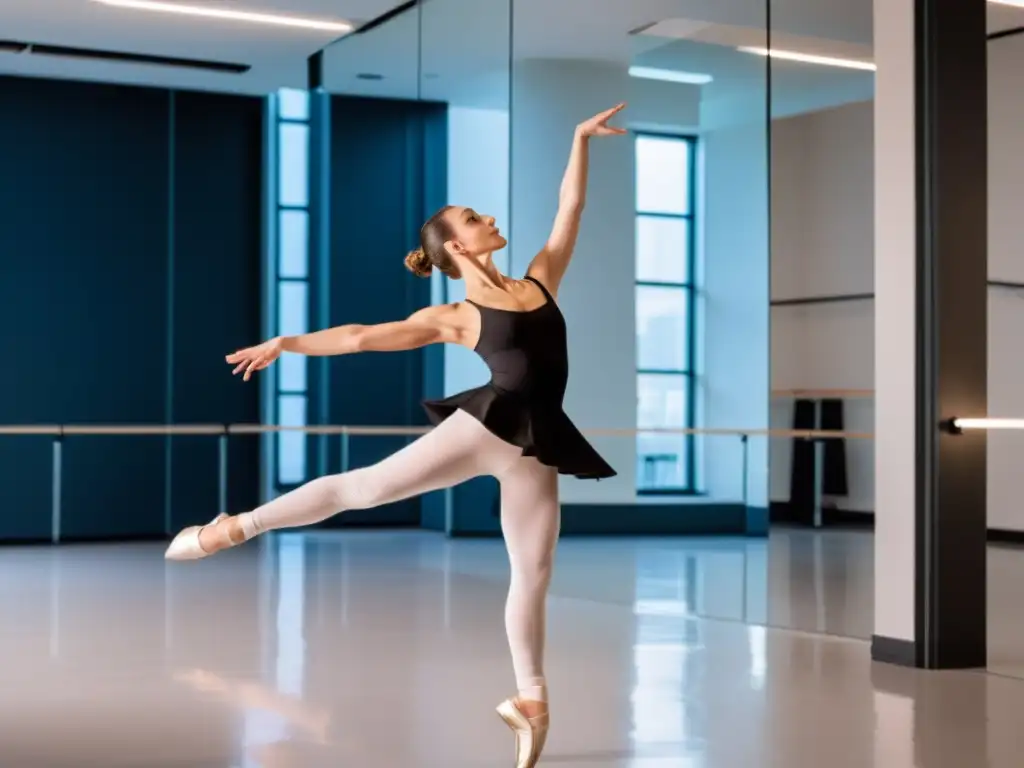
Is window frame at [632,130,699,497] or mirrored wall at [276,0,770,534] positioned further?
window frame at [632,130,699,497]

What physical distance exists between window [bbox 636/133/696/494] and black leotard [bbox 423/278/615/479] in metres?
3.40

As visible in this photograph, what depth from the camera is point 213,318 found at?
11023 millimetres

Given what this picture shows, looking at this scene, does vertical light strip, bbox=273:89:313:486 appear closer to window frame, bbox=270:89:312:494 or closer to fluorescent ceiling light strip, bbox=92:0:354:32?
window frame, bbox=270:89:312:494

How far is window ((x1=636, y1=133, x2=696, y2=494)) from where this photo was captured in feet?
22.5

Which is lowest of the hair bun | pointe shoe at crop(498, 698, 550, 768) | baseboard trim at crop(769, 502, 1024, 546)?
pointe shoe at crop(498, 698, 550, 768)

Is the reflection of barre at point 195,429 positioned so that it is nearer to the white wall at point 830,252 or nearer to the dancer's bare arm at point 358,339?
the white wall at point 830,252

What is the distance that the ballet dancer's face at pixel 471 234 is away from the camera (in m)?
3.60

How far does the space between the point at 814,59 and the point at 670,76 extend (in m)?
0.86

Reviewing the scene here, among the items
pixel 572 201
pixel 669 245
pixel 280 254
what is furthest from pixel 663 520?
pixel 280 254

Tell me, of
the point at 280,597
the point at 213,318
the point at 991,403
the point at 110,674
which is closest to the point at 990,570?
the point at 991,403

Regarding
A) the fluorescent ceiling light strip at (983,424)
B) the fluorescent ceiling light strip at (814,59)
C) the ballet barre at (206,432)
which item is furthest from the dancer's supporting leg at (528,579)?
the ballet barre at (206,432)

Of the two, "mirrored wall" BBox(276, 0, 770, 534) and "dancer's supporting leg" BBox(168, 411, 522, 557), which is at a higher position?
"mirrored wall" BBox(276, 0, 770, 534)

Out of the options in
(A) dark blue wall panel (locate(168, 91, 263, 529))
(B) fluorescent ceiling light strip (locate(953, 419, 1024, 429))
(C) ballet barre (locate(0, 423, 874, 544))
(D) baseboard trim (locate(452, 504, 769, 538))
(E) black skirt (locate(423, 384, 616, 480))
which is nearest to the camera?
(E) black skirt (locate(423, 384, 616, 480))

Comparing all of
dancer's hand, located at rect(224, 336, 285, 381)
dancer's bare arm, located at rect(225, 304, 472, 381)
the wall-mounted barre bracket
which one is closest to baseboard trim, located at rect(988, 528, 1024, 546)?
the wall-mounted barre bracket
